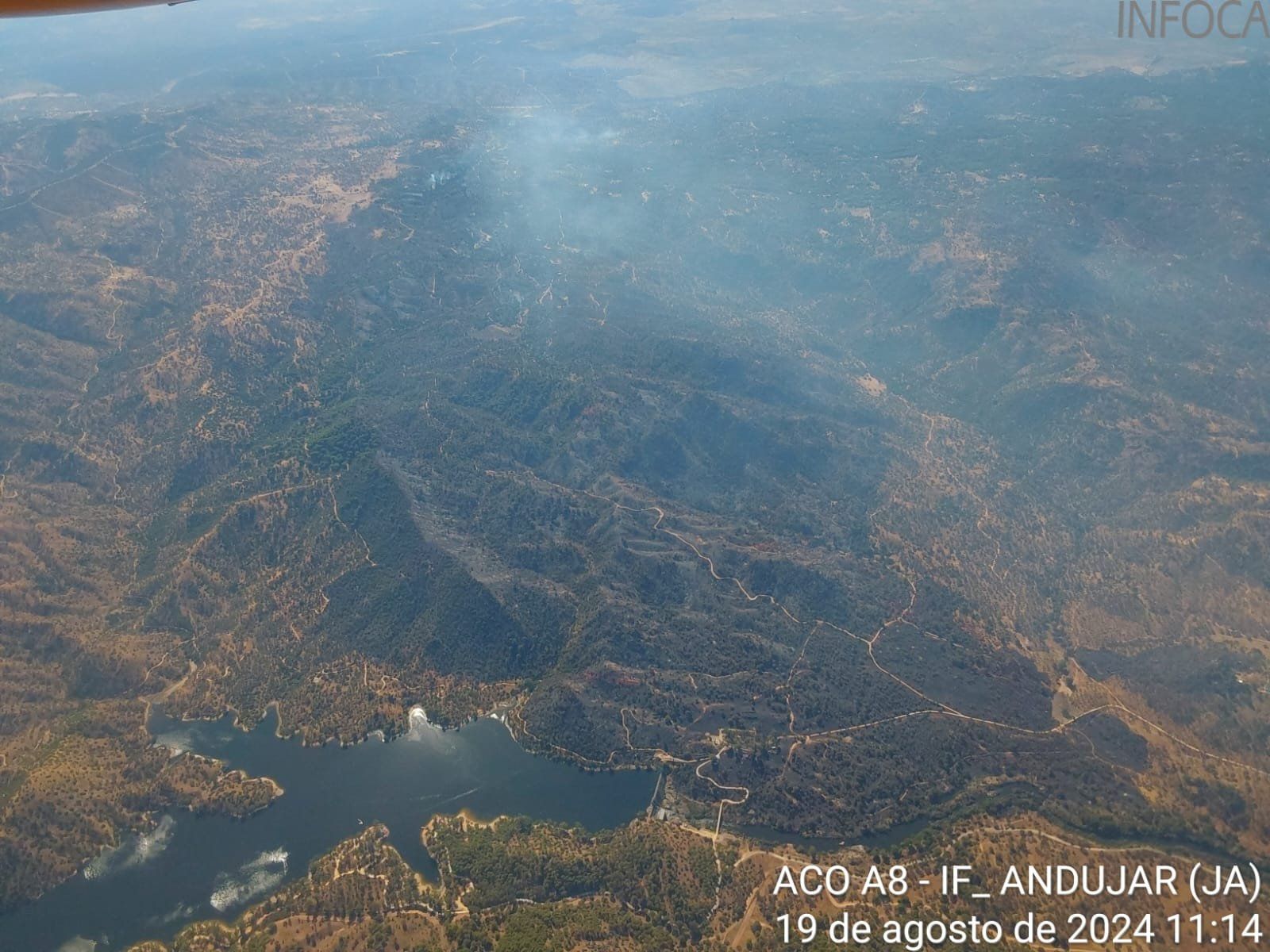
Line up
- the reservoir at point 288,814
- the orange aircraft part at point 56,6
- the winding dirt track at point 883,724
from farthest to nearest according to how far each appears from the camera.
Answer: the winding dirt track at point 883,724 → the reservoir at point 288,814 → the orange aircraft part at point 56,6

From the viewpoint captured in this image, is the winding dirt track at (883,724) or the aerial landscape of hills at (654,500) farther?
the winding dirt track at (883,724)

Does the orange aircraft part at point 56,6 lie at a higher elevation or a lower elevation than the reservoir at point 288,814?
higher

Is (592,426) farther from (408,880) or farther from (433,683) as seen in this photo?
(408,880)

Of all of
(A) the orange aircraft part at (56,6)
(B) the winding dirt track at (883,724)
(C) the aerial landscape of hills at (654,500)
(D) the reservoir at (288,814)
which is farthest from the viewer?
(B) the winding dirt track at (883,724)

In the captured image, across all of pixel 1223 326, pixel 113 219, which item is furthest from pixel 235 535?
pixel 1223 326

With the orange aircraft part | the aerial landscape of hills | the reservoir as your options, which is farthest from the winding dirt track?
the orange aircraft part

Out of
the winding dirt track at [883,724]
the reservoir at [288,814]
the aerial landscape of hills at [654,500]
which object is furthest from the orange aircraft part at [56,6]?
the winding dirt track at [883,724]

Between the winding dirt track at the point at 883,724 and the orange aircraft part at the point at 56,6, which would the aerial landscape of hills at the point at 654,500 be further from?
the orange aircraft part at the point at 56,6
